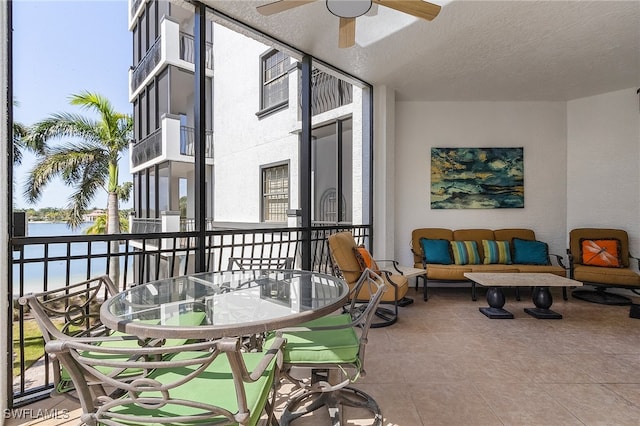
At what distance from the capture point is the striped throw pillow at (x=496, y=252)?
4.69 m

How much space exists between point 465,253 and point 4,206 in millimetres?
4852

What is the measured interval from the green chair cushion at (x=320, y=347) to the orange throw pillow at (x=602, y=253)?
14.7 feet

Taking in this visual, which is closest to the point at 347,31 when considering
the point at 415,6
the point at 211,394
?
the point at 415,6

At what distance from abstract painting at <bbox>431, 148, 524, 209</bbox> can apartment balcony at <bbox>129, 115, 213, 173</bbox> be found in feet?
16.7

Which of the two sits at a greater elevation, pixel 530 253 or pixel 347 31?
pixel 347 31

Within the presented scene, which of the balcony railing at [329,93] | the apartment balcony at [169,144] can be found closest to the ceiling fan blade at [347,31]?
the balcony railing at [329,93]

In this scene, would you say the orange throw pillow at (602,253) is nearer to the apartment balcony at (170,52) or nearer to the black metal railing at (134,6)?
the apartment balcony at (170,52)

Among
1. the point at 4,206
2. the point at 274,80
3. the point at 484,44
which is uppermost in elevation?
the point at 274,80

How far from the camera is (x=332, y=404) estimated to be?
180 cm

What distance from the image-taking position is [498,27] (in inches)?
121

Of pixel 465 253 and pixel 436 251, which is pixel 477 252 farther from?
pixel 436 251

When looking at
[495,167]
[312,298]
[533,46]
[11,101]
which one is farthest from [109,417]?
[495,167]

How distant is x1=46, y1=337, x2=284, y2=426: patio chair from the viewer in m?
0.87

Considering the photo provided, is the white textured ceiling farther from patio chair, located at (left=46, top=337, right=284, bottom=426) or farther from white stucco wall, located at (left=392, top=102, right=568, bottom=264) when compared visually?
patio chair, located at (left=46, top=337, right=284, bottom=426)
